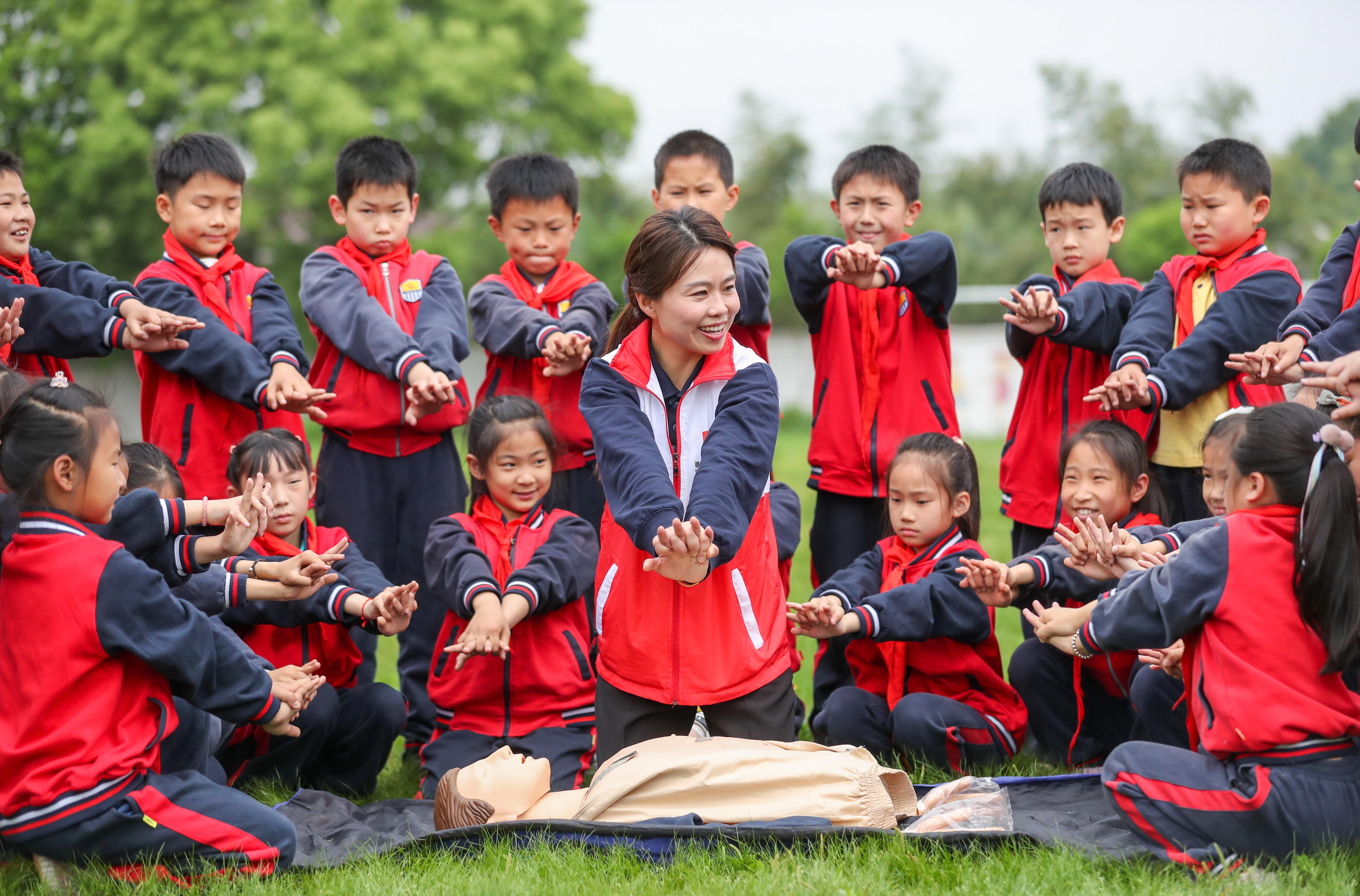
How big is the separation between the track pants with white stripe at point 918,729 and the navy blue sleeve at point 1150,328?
5.06 ft

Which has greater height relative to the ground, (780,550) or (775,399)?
(775,399)

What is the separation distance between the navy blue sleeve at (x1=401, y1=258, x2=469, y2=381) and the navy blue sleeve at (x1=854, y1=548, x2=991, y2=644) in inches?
82.0

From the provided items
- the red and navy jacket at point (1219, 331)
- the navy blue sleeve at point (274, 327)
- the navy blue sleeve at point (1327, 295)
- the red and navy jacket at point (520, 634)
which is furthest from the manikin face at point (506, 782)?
the navy blue sleeve at point (1327, 295)

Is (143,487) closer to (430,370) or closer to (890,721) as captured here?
(430,370)

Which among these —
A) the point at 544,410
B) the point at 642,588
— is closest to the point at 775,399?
the point at 642,588

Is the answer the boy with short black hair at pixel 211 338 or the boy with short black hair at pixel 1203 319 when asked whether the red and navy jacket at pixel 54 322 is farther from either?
the boy with short black hair at pixel 1203 319

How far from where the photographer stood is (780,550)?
4.84 metres

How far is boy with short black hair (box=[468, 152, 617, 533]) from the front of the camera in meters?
5.14

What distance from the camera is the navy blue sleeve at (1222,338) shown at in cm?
455

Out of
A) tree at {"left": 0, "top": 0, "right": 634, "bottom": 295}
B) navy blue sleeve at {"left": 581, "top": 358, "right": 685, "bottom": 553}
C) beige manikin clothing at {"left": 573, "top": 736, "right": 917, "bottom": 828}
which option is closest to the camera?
navy blue sleeve at {"left": 581, "top": 358, "right": 685, "bottom": 553}

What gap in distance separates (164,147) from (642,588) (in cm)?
309

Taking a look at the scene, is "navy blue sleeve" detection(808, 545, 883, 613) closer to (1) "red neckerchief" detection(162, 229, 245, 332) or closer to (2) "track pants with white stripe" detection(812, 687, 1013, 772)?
(2) "track pants with white stripe" detection(812, 687, 1013, 772)

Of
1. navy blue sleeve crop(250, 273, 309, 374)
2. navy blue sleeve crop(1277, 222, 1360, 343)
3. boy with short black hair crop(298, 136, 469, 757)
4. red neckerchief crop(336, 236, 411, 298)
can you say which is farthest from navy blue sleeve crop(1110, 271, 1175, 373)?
navy blue sleeve crop(250, 273, 309, 374)

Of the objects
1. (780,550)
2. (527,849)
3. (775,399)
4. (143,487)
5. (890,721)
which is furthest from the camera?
(780,550)
